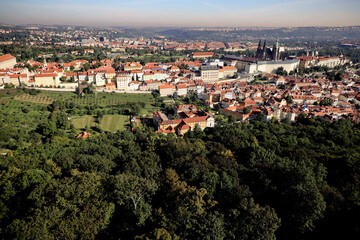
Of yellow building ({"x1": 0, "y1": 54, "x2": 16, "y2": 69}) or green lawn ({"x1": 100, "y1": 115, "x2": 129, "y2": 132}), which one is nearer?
green lawn ({"x1": 100, "y1": 115, "x2": 129, "y2": 132})

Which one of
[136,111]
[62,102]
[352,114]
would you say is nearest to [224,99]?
[136,111]

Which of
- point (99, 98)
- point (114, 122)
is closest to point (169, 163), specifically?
point (114, 122)

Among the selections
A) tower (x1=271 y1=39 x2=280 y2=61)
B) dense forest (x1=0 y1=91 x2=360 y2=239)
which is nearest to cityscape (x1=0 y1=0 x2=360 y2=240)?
dense forest (x1=0 y1=91 x2=360 y2=239)

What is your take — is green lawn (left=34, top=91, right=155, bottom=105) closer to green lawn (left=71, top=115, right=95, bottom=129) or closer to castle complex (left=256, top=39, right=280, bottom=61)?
green lawn (left=71, top=115, right=95, bottom=129)

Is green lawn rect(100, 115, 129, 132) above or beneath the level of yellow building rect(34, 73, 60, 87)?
beneath

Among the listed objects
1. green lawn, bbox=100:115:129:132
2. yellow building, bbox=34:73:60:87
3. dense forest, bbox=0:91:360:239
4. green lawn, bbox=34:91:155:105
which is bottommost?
green lawn, bbox=100:115:129:132
